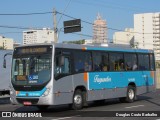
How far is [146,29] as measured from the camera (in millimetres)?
73688

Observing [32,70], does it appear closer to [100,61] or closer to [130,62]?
[100,61]

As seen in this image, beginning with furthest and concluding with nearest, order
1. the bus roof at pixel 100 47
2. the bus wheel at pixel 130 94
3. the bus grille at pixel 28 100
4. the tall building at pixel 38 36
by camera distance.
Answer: the tall building at pixel 38 36 < the bus wheel at pixel 130 94 < the bus roof at pixel 100 47 < the bus grille at pixel 28 100

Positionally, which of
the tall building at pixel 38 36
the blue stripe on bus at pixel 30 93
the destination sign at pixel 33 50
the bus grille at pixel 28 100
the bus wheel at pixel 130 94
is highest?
the tall building at pixel 38 36

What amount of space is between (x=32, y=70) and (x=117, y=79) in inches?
236

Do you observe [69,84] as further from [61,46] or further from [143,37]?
[143,37]

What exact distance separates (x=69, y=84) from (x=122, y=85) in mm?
5099

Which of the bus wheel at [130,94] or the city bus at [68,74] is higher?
the city bus at [68,74]

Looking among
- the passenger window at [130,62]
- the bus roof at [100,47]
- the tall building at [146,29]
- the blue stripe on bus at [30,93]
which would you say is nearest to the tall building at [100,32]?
the tall building at [146,29]

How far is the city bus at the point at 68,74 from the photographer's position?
1622 centimetres

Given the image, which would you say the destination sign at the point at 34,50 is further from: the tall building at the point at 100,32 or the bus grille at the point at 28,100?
the tall building at the point at 100,32

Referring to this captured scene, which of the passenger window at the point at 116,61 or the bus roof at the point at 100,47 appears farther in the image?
the passenger window at the point at 116,61

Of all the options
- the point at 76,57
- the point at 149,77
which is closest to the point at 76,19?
the point at 149,77

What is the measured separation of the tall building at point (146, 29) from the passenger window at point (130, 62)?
47.4 meters

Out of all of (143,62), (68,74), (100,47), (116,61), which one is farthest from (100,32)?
(68,74)
